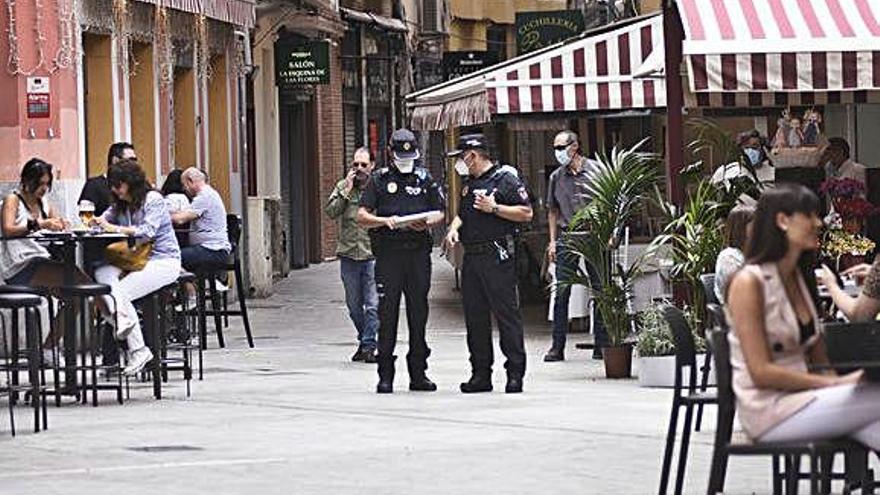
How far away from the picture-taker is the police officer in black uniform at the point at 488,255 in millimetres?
18031

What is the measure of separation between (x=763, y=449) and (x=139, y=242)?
984 cm

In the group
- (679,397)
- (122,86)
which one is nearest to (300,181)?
(122,86)

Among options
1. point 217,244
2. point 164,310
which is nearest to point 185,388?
point 164,310

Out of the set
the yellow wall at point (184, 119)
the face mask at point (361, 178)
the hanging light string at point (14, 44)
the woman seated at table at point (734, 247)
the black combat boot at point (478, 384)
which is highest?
the hanging light string at point (14, 44)

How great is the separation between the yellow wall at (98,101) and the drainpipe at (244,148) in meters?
6.66

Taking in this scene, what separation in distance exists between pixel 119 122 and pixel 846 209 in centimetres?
1190

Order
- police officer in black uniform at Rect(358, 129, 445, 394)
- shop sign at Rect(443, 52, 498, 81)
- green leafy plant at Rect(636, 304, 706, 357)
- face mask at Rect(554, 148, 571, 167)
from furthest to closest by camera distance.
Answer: shop sign at Rect(443, 52, 498, 81)
face mask at Rect(554, 148, 571, 167)
police officer in black uniform at Rect(358, 129, 445, 394)
green leafy plant at Rect(636, 304, 706, 357)

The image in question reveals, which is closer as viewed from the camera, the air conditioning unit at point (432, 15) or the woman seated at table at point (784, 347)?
the woman seated at table at point (784, 347)

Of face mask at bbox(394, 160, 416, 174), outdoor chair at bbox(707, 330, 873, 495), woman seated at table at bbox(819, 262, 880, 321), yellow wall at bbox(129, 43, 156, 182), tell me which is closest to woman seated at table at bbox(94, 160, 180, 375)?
face mask at bbox(394, 160, 416, 174)

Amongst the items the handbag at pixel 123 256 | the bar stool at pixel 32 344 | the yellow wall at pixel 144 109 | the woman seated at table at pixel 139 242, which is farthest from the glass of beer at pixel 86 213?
the yellow wall at pixel 144 109

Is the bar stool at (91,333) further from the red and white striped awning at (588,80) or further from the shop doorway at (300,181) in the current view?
the shop doorway at (300,181)

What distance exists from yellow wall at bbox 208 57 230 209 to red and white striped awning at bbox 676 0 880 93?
49.1 feet

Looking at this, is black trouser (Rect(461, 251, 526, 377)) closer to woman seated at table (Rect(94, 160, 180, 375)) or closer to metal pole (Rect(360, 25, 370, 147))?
woman seated at table (Rect(94, 160, 180, 375))

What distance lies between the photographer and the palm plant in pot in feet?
63.4
